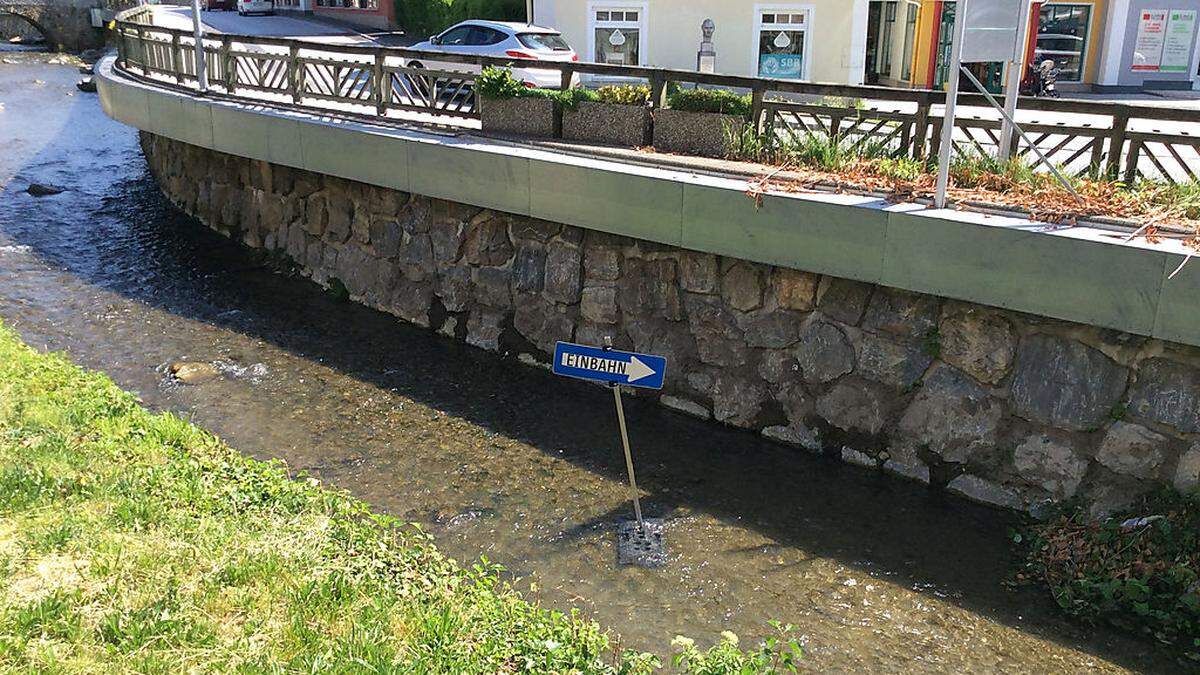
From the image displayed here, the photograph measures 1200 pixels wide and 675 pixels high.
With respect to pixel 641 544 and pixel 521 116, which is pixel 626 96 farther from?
pixel 641 544

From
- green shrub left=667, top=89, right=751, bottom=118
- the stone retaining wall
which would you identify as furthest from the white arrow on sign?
green shrub left=667, top=89, right=751, bottom=118

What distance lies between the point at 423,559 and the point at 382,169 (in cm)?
678

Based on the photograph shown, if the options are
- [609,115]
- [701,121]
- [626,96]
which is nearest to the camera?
[701,121]

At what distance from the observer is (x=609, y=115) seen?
1196 cm

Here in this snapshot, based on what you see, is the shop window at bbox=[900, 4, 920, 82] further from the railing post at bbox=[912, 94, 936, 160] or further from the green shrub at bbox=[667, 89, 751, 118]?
the railing post at bbox=[912, 94, 936, 160]

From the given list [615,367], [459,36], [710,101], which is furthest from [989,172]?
[459,36]

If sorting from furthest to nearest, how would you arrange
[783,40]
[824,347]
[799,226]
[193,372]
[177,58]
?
[783,40] → [177,58] → [193,372] → [824,347] → [799,226]

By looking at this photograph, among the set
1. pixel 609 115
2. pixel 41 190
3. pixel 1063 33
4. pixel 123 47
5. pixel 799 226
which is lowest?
pixel 41 190

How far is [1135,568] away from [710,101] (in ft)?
20.7

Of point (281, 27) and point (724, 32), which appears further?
point (281, 27)

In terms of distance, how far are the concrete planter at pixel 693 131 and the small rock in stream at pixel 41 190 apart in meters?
12.4

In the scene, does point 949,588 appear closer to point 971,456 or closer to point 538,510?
point 971,456

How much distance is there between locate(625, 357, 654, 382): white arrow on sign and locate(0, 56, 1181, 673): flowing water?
1418mm

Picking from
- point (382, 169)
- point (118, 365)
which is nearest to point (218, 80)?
point (382, 169)
